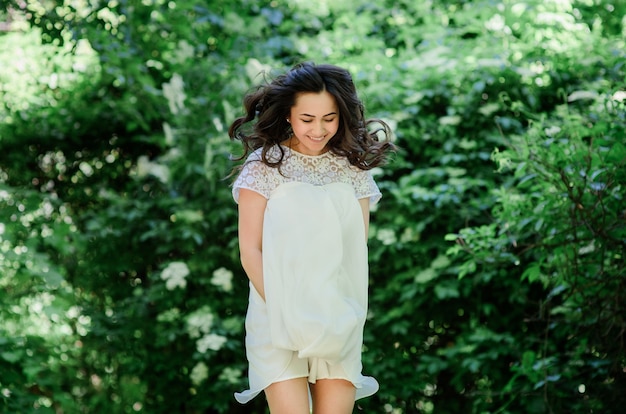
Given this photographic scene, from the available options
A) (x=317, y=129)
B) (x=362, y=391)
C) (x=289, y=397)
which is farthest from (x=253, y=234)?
(x=362, y=391)

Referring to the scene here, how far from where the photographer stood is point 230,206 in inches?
175

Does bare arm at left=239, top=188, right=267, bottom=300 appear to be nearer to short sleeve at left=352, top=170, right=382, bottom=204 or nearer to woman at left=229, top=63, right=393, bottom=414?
woman at left=229, top=63, right=393, bottom=414

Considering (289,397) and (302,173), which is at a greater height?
(302,173)

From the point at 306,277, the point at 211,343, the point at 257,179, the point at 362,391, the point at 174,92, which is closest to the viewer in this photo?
the point at 306,277

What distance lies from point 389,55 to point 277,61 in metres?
0.67

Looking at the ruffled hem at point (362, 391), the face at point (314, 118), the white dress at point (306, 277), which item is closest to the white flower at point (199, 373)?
the ruffled hem at point (362, 391)

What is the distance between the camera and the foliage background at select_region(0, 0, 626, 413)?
382 cm

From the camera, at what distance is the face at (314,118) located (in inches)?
97.1

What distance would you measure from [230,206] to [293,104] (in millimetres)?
1992

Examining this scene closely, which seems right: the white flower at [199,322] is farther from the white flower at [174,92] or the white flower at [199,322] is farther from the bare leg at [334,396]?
the bare leg at [334,396]

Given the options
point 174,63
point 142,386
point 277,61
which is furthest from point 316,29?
point 142,386

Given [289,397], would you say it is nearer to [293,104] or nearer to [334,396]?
[334,396]

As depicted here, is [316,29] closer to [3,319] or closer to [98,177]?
[98,177]

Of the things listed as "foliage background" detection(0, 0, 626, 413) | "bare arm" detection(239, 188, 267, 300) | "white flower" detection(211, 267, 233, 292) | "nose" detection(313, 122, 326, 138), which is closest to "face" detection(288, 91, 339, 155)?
"nose" detection(313, 122, 326, 138)
